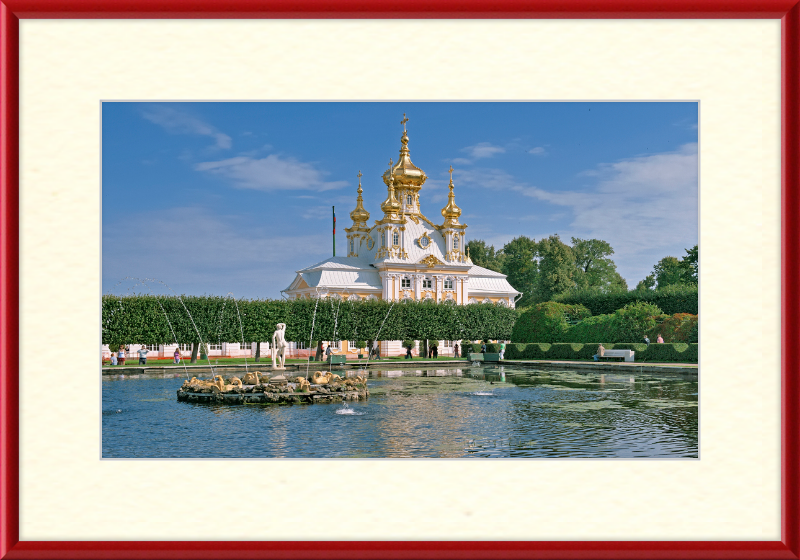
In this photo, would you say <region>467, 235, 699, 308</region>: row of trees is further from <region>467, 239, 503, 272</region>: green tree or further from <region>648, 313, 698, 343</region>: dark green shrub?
<region>648, 313, 698, 343</region>: dark green shrub

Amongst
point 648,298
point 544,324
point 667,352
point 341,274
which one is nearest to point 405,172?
point 341,274

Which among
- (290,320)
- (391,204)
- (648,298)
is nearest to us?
(290,320)

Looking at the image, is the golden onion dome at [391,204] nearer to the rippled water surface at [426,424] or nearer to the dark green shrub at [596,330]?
the dark green shrub at [596,330]

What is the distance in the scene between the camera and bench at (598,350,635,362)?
27344 millimetres

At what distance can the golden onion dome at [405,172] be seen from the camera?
2226 inches

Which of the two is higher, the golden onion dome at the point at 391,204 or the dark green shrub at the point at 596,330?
the golden onion dome at the point at 391,204

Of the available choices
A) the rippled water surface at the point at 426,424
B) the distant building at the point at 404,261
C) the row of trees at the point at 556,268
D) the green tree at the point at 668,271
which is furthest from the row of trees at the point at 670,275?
the rippled water surface at the point at 426,424

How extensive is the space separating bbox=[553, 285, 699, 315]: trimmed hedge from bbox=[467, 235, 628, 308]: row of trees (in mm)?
8047

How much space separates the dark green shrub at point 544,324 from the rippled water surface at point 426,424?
49.7 feet

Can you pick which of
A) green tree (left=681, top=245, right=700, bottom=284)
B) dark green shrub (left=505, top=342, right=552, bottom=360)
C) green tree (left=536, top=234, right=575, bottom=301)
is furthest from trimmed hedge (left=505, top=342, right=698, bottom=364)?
green tree (left=536, top=234, right=575, bottom=301)

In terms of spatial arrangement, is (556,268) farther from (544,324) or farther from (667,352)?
(667,352)

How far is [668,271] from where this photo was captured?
48.3m
